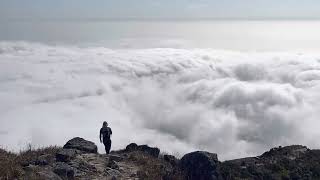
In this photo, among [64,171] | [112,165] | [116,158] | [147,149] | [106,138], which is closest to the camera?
[64,171]

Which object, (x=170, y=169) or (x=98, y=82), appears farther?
(x=98, y=82)

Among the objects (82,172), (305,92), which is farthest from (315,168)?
(305,92)

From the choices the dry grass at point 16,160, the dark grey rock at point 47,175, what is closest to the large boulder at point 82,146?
the dry grass at point 16,160

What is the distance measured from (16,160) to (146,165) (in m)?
4.18

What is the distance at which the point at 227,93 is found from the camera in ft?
486

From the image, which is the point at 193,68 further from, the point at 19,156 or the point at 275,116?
the point at 19,156

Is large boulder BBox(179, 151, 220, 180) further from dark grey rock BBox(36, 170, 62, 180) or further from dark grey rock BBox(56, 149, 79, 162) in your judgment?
dark grey rock BBox(36, 170, 62, 180)

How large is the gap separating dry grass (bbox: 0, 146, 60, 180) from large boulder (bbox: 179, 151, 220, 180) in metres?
4.53

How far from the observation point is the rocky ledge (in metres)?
13.7

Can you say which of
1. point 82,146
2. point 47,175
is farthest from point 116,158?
point 47,175

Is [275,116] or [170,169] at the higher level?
[275,116]

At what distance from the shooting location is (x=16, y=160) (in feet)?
47.4

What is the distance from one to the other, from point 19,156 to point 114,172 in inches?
128

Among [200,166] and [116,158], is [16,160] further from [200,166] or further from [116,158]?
[200,166]
